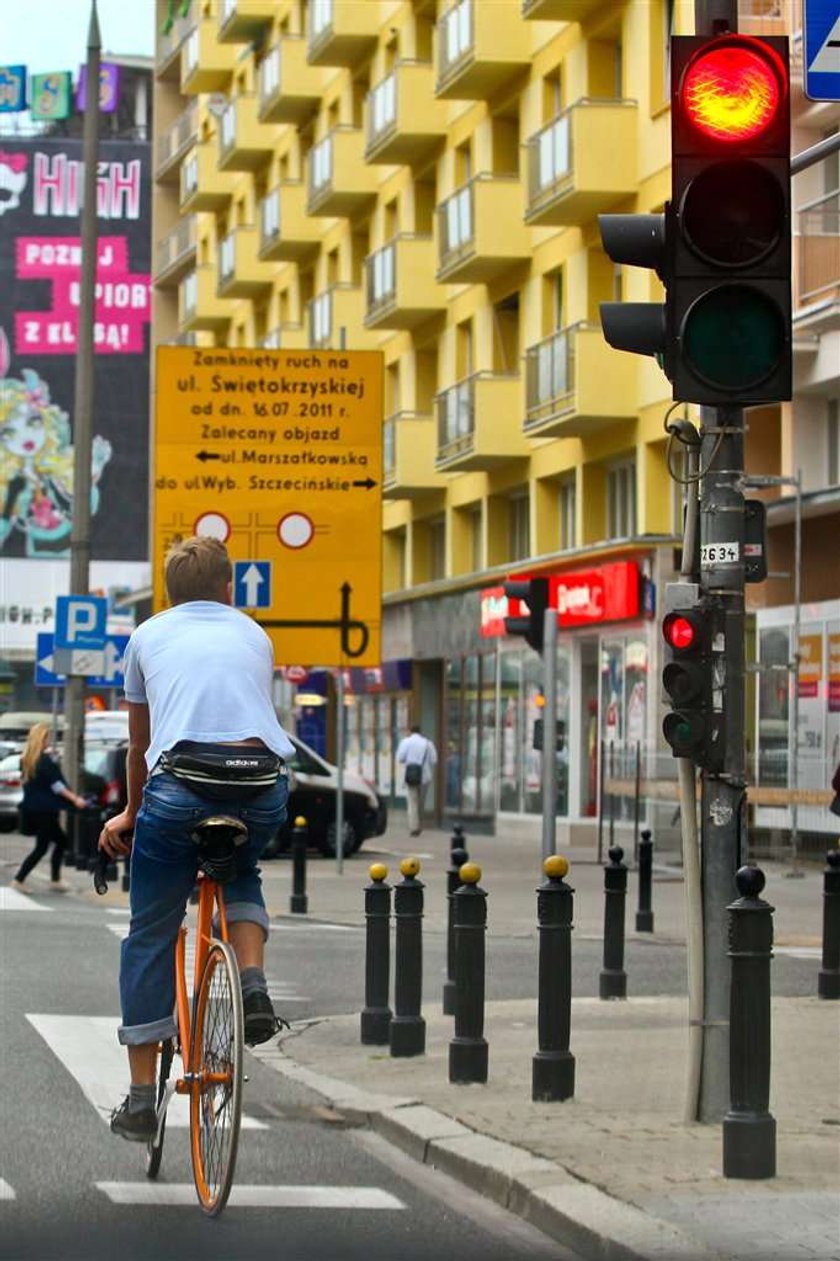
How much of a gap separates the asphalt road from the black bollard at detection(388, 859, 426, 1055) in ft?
1.93

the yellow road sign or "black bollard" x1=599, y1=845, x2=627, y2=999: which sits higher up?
the yellow road sign

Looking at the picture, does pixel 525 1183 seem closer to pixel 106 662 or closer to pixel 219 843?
pixel 219 843

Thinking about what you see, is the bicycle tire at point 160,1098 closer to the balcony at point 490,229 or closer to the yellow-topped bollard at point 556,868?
the yellow-topped bollard at point 556,868

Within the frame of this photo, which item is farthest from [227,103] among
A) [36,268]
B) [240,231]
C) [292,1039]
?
[292,1039]

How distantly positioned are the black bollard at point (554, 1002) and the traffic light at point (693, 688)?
1028 mm

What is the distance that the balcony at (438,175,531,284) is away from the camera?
1630 inches

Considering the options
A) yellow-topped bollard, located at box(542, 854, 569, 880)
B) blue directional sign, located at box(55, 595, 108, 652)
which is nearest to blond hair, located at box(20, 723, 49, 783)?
blue directional sign, located at box(55, 595, 108, 652)

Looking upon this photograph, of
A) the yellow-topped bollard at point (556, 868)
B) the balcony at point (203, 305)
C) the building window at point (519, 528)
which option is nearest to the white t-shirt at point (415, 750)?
the building window at point (519, 528)

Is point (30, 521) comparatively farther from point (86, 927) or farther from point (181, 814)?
point (181, 814)

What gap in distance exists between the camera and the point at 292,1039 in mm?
12336

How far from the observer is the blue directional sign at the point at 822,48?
7699mm

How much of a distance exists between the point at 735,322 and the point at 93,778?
26.6 m

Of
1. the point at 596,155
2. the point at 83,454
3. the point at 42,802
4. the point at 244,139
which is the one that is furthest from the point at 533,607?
the point at 244,139

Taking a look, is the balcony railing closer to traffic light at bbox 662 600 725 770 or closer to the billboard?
traffic light at bbox 662 600 725 770
